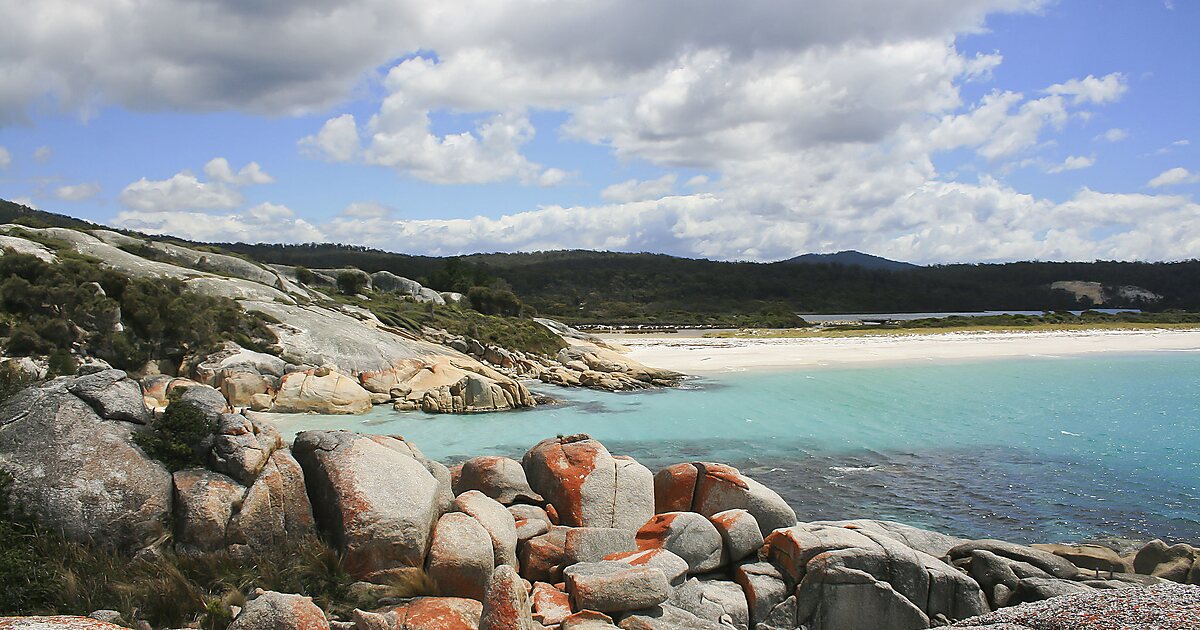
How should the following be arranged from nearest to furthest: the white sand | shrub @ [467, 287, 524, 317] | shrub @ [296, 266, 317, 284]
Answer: the white sand → shrub @ [296, 266, 317, 284] → shrub @ [467, 287, 524, 317]

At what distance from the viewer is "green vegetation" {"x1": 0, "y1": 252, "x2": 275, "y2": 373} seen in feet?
85.4

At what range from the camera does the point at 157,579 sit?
802cm

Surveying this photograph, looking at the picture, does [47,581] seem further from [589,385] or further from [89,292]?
[589,385]

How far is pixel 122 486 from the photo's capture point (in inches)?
348

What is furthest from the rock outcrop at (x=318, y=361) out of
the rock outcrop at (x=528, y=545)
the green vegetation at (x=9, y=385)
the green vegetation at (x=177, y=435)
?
the rock outcrop at (x=528, y=545)

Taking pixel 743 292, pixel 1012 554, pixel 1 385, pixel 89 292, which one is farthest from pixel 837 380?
pixel 743 292

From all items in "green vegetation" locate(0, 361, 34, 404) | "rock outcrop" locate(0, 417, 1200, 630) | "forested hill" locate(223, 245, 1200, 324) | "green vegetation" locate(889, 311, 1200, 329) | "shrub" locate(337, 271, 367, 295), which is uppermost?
"forested hill" locate(223, 245, 1200, 324)

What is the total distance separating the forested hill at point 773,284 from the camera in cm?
15025

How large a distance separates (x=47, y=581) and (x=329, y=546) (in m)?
2.81

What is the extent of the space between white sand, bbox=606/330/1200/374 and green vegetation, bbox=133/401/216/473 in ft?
131

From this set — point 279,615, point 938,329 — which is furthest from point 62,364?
point 938,329

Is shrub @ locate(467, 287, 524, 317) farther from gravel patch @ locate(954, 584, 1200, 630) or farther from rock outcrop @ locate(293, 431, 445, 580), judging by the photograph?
gravel patch @ locate(954, 584, 1200, 630)

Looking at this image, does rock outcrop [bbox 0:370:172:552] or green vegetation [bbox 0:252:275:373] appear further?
green vegetation [bbox 0:252:275:373]

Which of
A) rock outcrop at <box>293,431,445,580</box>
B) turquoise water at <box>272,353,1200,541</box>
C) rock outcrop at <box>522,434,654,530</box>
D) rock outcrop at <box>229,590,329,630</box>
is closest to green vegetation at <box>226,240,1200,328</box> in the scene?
turquoise water at <box>272,353,1200,541</box>
